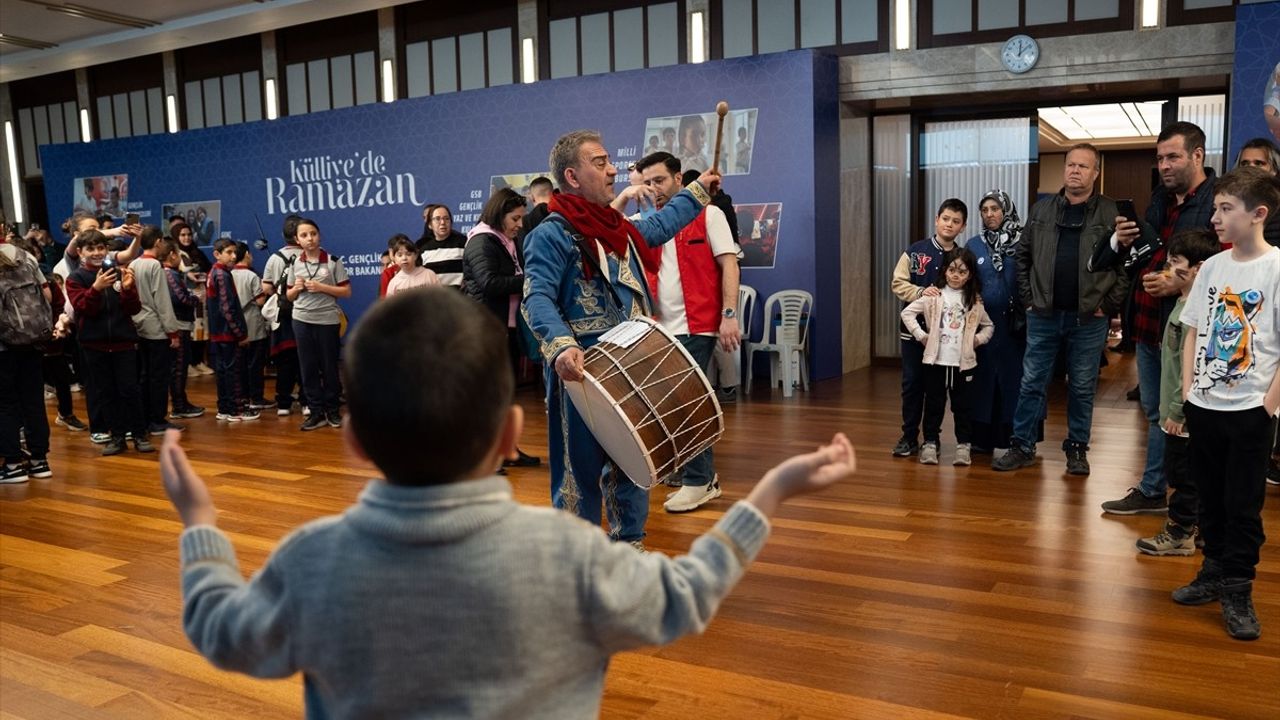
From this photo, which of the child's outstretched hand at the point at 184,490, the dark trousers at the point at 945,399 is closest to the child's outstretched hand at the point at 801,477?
the child's outstretched hand at the point at 184,490

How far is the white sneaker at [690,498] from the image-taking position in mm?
4668

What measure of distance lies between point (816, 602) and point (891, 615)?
266 mm

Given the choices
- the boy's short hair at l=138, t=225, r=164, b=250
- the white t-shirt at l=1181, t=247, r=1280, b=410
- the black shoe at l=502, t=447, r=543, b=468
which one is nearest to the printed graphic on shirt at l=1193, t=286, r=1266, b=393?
the white t-shirt at l=1181, t=247, r=1280, b=410

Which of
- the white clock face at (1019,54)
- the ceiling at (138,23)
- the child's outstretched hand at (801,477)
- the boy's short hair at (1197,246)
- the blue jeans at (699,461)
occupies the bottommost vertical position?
the blue jeans at (699,461)

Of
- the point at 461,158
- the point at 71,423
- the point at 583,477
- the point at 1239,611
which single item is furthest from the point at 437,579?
the point at 461,158

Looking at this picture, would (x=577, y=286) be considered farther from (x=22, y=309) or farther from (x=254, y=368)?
(x=254, y=368)

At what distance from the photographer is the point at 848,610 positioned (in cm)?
335

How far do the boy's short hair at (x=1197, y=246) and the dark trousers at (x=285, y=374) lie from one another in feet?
20.3

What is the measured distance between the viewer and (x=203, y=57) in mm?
13469

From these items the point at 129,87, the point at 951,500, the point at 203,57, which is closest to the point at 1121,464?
the point at 951,500

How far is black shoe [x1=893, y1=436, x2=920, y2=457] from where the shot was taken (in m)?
5.63

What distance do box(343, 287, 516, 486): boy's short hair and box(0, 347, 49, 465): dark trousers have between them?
5.60m

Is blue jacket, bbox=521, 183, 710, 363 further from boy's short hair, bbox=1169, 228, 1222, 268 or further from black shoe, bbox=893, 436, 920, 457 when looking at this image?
black shoe, bbox=893, 436, 920, 457

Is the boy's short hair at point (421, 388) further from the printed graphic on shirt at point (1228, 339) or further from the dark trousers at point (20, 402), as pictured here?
the dark trousers at point (20, 402)
